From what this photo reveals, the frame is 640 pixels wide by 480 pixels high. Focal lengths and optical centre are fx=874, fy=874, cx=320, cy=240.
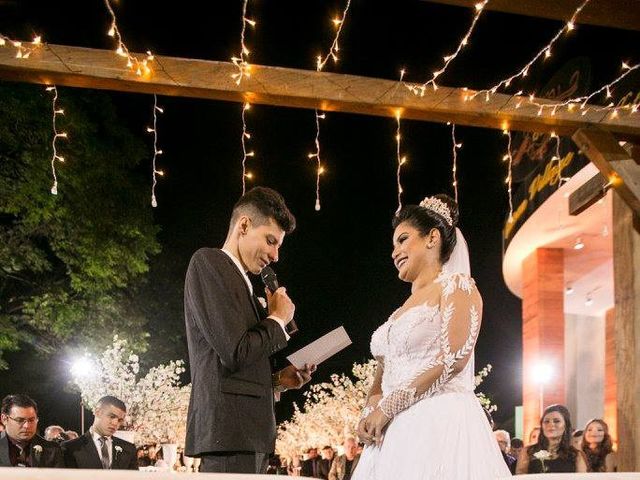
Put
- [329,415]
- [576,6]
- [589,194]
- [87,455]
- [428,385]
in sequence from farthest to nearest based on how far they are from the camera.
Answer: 1. [329,415]
2. [87,455]
3. [589,194]
4. [576,6]
5. [428,385]

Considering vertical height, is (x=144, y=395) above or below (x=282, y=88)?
below

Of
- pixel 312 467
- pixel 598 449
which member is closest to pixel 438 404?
pixel 598 449

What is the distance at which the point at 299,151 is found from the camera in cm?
2422

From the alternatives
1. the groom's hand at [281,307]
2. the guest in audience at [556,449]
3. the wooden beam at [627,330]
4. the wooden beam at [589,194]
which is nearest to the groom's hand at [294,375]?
the groom's hand at [281,307]

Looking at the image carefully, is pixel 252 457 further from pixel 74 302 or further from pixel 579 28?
pixel 74 302

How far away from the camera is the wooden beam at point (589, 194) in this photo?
6.98 metres

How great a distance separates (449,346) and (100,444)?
5245 millimetres

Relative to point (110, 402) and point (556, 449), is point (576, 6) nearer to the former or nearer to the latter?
point (556, 449)

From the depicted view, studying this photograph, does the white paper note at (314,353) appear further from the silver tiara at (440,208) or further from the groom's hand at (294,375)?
the silver tiara at (440,208)

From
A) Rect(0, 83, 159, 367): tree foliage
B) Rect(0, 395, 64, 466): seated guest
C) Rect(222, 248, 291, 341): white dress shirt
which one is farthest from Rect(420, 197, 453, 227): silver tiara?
Rect(0, 83, 159, 367): tree foliage

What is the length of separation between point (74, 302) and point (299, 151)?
940 cm

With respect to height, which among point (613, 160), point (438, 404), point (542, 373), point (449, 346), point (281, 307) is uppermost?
point (613, 160)

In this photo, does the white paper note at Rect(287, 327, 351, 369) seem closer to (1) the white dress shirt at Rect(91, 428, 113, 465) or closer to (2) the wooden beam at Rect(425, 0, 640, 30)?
(2) the wooden beam at Rect(425, 0, 640, 30)

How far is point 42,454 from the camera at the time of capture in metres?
7.45
